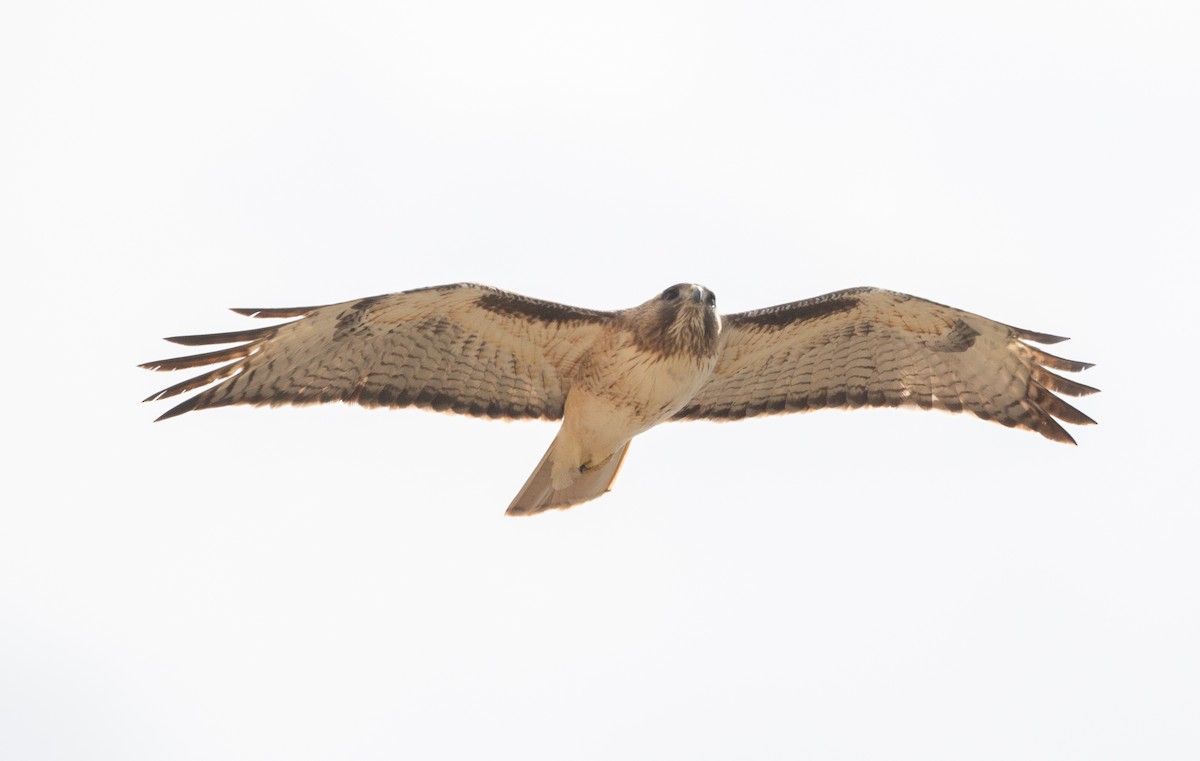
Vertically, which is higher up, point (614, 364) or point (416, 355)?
point (614, 364)

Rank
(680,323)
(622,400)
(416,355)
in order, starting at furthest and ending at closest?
(416,355)
(622,400)
(680,323)

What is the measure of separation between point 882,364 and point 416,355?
365cm

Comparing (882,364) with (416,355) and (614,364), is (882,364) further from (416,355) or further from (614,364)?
(416,355)

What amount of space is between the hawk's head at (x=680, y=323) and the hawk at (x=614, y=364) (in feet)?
0.03

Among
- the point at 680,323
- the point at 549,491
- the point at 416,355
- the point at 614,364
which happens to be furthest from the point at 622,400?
the point at 416,355

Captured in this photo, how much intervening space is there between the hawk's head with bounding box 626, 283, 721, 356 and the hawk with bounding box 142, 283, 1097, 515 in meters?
0.01

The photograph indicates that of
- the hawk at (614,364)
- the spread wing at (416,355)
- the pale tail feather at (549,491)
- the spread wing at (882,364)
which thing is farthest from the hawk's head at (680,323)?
the pale tail feather at (549,491)

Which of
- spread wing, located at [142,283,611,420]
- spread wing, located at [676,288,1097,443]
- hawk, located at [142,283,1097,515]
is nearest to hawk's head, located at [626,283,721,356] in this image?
hawk, located at [142,283,1097,515]

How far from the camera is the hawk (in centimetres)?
1092

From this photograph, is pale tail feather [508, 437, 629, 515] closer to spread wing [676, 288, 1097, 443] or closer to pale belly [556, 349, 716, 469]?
pale belly [556, 349, 716, 469]

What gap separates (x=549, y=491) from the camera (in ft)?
37.5

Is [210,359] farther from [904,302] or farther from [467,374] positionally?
[904,302]

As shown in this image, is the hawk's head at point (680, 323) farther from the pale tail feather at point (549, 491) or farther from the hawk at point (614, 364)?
the pale tail feather at point (549, 491)

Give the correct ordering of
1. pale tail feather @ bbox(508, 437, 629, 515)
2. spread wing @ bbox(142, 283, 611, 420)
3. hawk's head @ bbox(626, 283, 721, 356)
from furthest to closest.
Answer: pale tail feather @ bbox(508, 437, 629, 515) < spread wing @ bbox(142, 283, 611, 420) < hawk's head @ bbox(626, 283, 721, 356)
